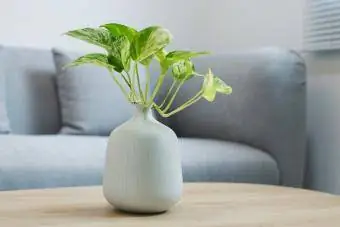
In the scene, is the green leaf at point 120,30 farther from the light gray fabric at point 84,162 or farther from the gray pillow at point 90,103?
the gray pillow at point 90,103

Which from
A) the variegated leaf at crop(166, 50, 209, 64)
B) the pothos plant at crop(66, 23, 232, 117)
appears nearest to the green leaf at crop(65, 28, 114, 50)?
the pothos plant at crop(66, 23, 232, 117)

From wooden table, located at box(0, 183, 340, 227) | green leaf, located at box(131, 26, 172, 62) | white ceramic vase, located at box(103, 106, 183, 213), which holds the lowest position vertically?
wooden table, located at box(0, 183, 340, 227)

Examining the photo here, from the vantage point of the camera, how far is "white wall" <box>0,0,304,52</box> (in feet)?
8.08

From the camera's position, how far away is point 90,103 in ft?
7.32

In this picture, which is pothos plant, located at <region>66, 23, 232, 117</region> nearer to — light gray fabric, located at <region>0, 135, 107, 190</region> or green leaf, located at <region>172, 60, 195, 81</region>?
green leaf, located at <region>172, 60, 195, 81</region>

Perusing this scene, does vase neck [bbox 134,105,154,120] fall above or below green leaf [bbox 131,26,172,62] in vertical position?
below

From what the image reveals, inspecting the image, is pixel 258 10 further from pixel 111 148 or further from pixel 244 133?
pixel 111 148

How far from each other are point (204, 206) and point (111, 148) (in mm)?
219

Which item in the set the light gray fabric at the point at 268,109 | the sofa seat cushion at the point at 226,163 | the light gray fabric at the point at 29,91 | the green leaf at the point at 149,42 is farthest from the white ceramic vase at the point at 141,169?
the light gray fabric at the point at 29,91

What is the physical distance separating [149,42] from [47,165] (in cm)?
70

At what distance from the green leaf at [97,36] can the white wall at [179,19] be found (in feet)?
5.06

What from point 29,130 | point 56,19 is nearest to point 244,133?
point 29,130

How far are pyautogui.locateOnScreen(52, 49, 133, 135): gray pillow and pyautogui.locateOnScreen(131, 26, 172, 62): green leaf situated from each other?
4.11 feet

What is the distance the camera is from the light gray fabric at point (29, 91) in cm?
226
